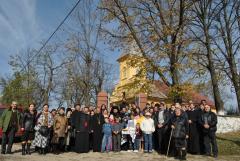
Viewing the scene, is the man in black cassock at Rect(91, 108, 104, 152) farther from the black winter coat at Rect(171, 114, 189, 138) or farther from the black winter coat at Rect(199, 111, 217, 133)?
the black winter coat at Rect(199, 111, 217, 133)

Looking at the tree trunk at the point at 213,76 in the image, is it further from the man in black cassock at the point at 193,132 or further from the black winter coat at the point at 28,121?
the black winter coat at the point at 28,121

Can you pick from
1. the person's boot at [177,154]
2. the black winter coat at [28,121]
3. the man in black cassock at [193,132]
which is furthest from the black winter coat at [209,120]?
the black winter coat at [28,121]

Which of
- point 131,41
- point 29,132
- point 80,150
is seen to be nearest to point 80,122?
point 80,150

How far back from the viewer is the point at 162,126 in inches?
584

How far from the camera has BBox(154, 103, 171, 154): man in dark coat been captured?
1477 centimetres

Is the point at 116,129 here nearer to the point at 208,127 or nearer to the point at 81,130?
the point at 81,130

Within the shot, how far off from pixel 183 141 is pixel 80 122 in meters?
4.27

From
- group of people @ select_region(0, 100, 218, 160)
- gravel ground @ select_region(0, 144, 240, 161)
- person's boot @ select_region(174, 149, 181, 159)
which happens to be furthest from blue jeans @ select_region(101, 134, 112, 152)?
person's boot @ select_region(174, 149, 181, 159)

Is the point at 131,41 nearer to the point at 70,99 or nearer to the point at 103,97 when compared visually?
the point at 103,97

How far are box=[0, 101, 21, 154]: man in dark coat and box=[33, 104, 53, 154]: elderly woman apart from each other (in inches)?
32.9

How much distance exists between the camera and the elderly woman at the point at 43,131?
14.1m

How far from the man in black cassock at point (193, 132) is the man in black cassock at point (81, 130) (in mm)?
4048

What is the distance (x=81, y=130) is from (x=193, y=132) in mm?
4431

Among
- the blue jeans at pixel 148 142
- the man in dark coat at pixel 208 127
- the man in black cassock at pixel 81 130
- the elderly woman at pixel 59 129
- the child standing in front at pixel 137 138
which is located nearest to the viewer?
the man in dark coat at pixel 208 127
